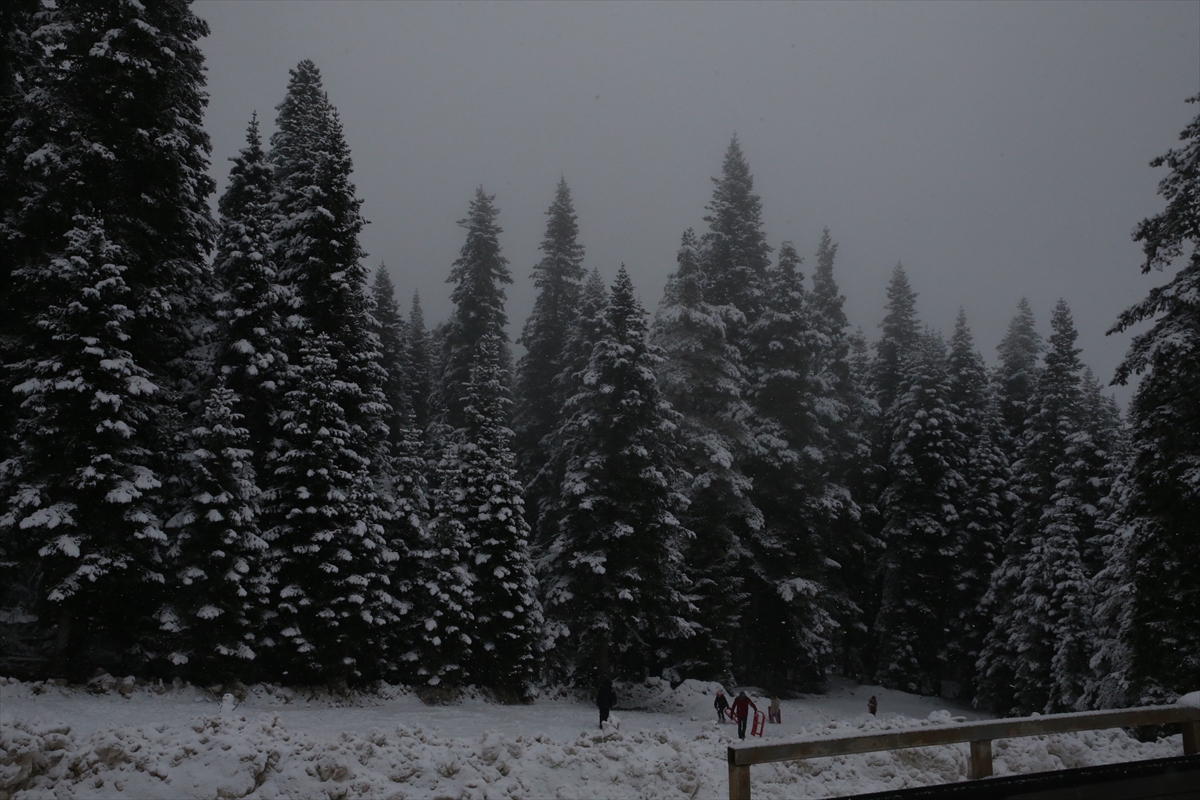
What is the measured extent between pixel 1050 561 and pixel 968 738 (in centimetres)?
2924

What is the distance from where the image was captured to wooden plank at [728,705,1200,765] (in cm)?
748

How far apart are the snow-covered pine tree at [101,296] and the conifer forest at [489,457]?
92 millimetres

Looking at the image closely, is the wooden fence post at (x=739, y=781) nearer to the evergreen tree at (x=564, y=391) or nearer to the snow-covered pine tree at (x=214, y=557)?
the snow-covered pine tree at (x=214, y=557)

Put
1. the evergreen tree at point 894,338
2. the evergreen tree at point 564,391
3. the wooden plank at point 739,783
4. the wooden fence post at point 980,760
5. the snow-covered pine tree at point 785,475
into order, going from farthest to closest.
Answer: the evergreen tree at point 894,338 < the evergreen tree at point 564,391 < the snow-covered pine tree at point 785,475 < the wooden fence post at point 980,760 < the wooden plank at point 739,783

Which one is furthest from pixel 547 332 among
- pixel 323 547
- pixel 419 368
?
pixel 323 547

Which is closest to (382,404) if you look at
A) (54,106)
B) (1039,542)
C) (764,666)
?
(54,106)

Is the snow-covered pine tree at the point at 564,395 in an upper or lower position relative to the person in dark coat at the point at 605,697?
upper

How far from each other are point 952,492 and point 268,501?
34.2 metres

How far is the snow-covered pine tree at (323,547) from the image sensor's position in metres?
23.7

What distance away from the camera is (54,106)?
2070cm

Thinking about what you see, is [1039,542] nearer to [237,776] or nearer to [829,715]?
[829,715]

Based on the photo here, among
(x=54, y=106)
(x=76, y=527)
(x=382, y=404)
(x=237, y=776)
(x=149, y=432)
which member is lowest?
(x=237, y=776)

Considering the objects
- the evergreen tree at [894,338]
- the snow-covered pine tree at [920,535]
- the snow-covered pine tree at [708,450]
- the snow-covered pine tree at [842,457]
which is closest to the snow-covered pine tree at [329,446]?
the snow-covered pine tree at [708,450]

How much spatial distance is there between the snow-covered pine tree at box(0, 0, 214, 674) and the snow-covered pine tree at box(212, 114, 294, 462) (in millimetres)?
1299
